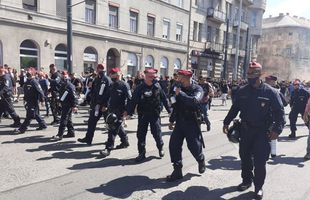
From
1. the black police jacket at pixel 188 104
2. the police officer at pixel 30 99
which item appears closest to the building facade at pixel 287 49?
the police officer at pixel 30 99

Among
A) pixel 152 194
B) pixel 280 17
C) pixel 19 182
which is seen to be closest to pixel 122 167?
pixel 152 194

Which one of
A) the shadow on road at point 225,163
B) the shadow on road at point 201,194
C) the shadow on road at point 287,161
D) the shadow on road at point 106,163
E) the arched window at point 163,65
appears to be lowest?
the shadow on road at point 287,161

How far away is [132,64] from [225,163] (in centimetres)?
2092

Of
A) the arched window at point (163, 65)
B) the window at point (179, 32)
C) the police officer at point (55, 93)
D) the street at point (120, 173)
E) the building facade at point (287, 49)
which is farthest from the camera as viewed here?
the building facade at point (287, 49)

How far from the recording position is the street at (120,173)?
501cm

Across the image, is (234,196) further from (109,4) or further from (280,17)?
(280,17)

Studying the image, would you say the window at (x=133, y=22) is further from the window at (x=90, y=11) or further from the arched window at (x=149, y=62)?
the window at (x=90, y=11)

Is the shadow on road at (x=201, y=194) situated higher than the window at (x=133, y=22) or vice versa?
the window at (x=133, y=22)

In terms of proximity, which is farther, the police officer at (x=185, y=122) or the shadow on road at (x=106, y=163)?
the shadow on road at (x=106, y=163)

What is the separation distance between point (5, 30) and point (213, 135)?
13525 millimetres

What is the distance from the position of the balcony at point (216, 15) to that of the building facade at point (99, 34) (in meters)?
3.76

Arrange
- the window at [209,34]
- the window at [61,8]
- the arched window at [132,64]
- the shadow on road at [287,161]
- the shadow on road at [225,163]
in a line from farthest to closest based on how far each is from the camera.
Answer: the window at [209,34] → the arched window at [132,64] → the window at [61,8] → the shadow on road at [287,161] → the shadow on road at [225,163]

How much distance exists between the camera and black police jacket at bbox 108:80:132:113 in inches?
286

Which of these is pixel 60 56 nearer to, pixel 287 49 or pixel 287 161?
pixel 287 161
